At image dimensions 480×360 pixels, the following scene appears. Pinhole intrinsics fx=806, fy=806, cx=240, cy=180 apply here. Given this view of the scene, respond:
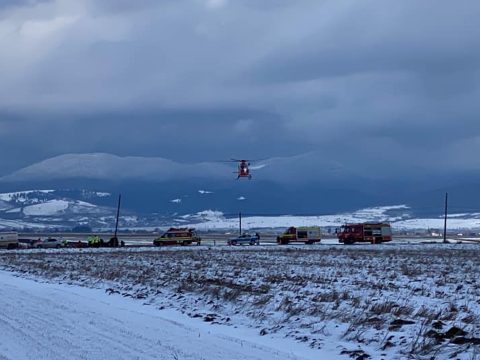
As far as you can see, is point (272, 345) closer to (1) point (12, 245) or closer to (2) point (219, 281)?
(2) point (219, 281)

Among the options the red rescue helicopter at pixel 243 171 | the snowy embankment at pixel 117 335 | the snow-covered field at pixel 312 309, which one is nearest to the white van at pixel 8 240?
the red rescue helicopter at pixel 243 171

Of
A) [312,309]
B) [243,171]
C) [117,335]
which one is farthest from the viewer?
[243,171]

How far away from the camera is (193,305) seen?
2147cm

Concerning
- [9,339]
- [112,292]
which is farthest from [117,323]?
[112,292]

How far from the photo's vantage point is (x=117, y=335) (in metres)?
16.2

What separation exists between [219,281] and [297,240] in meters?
72.7

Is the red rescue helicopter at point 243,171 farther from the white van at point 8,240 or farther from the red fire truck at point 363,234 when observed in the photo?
the white van at point 8,240

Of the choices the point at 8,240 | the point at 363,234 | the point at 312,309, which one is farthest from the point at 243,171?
the point at 312,309

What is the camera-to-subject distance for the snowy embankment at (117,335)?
14078mm

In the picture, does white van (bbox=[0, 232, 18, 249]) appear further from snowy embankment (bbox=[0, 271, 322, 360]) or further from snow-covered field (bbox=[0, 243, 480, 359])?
snowy embankment (bbox=[0, 271, 322, 360])

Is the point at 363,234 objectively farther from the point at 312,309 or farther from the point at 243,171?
the point at 312,309

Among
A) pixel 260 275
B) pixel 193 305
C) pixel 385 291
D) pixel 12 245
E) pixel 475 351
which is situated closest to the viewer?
pixel 475 351

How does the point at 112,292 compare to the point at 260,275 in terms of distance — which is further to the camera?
the point at 260,275

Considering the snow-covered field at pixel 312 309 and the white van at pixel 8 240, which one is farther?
the white van at pixel 8 240
